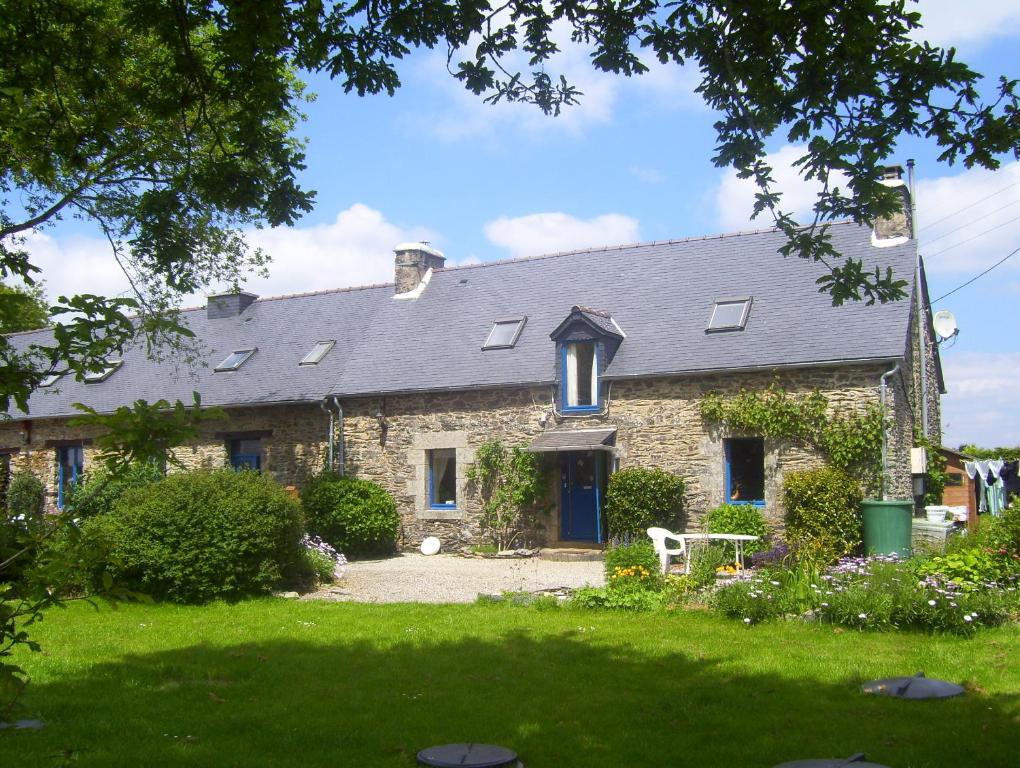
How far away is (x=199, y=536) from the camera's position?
37.3ft

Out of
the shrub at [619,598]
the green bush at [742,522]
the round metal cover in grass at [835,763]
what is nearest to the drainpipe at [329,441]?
the green bush at [742,522]

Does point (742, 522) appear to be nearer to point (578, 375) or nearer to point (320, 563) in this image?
point (578, 375)

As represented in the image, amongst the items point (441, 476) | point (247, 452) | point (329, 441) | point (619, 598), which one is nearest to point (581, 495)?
point (441, 476)

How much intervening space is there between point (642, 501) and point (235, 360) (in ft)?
37.3

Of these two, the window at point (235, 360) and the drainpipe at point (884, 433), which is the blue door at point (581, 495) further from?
the window at point (235, 360)

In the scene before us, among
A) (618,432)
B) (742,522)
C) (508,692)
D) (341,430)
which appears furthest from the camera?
(341,430)

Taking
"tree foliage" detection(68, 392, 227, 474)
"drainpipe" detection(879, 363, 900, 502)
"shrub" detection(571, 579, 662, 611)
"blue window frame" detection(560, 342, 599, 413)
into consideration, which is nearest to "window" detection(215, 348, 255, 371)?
"blue window frame" detection(560, 342, 599, 413)

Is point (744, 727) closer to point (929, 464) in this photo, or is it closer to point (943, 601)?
point (943, 601)

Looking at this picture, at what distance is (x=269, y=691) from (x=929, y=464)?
47.7 ft

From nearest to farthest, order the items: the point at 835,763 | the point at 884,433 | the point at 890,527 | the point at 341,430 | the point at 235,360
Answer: the point at 835,763
the point at 890,527
the point at 884,433
the point at 341,430
the point at 235,360

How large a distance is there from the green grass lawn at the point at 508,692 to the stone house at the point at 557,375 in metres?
6.65

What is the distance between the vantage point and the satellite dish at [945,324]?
20.1m

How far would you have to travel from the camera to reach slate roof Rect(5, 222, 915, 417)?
52.5ft

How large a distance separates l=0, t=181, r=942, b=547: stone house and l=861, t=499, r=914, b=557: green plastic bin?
1.58 metres
